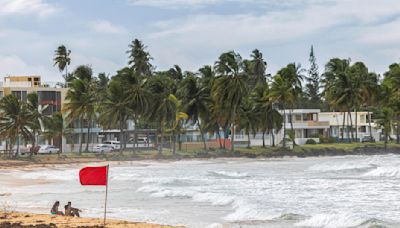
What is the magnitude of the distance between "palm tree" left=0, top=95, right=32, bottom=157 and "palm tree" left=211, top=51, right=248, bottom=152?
2215cm

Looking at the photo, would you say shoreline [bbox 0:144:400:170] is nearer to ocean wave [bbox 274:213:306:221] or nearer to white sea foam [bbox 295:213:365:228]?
ocean wave [bbox 274:213:306:221]

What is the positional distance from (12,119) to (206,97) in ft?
77.8

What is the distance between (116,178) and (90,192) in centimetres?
1007

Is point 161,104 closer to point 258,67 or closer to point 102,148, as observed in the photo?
point 102,148

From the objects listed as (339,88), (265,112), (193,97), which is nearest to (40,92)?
(193,97)

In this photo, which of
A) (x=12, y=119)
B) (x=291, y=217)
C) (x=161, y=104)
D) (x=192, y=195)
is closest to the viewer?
(x=291, y=217)

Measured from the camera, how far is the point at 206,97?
71.9m

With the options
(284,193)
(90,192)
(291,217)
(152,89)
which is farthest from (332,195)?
(152,89)

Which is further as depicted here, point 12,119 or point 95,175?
point 12,119

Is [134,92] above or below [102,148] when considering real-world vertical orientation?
above

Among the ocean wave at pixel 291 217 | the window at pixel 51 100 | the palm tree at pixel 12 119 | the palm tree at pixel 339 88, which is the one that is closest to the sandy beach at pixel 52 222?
the ocean wave at pixel 291 217

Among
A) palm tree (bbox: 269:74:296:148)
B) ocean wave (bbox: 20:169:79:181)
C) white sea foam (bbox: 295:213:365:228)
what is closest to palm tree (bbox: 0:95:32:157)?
ocean wave (bbox: 20:169:79:181)

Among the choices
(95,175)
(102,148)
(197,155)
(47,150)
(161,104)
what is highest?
(161,104)

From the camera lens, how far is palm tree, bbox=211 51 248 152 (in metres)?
70.0
